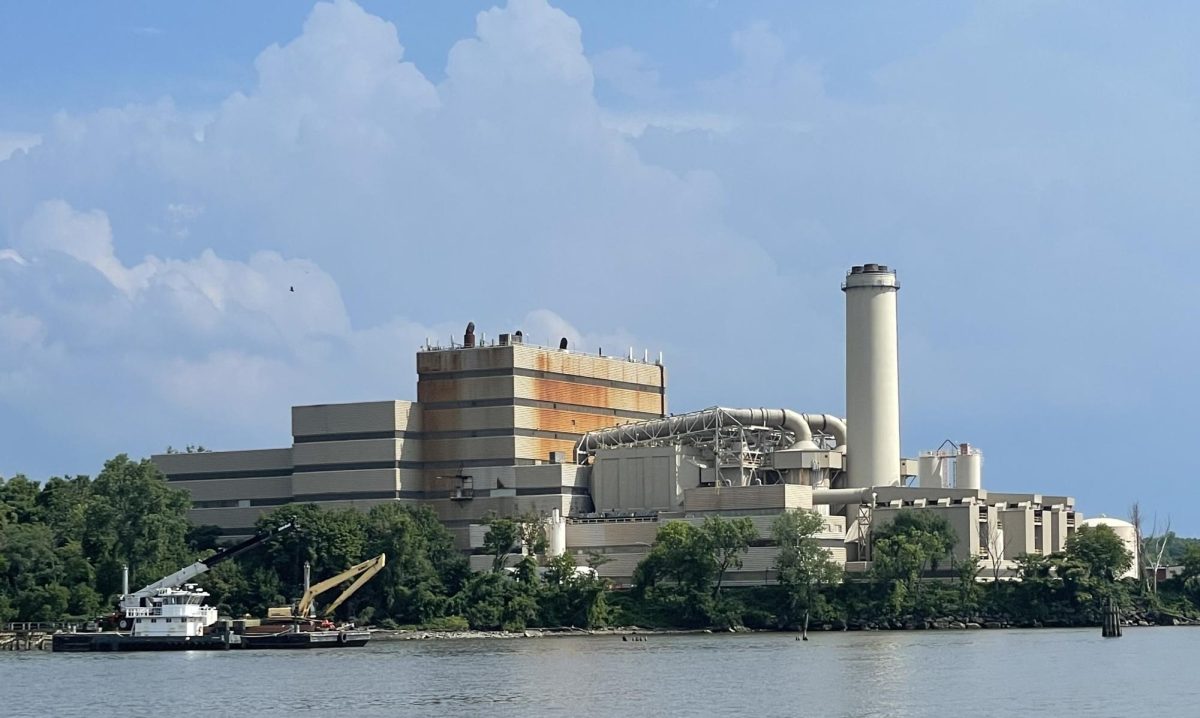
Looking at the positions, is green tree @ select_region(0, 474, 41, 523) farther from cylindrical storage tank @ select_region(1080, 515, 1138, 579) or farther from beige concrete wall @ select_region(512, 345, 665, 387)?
cylindrical storage tank @ select_region(1080, 515, 1138, 579)

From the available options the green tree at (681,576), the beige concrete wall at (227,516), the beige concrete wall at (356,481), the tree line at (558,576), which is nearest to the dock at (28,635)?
the tree line at (558,576)

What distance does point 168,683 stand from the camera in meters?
104

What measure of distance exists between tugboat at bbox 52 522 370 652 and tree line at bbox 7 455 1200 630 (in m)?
15.6

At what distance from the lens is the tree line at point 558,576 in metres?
153

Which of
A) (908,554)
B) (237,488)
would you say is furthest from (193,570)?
(908,554)

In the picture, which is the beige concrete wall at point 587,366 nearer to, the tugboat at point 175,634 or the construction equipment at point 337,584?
the construction equipment at point 337,584

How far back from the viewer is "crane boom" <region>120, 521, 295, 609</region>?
5433 inches

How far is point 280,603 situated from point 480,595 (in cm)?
1408

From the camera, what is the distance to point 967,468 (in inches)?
6747

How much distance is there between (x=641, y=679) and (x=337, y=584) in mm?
55950

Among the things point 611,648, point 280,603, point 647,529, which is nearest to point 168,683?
point 611,648

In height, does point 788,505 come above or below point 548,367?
below

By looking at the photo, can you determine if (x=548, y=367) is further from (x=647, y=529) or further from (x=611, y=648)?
(x=611, y=648)

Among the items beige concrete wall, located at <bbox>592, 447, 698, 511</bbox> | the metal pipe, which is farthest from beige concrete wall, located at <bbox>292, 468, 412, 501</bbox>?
the metal pipe
